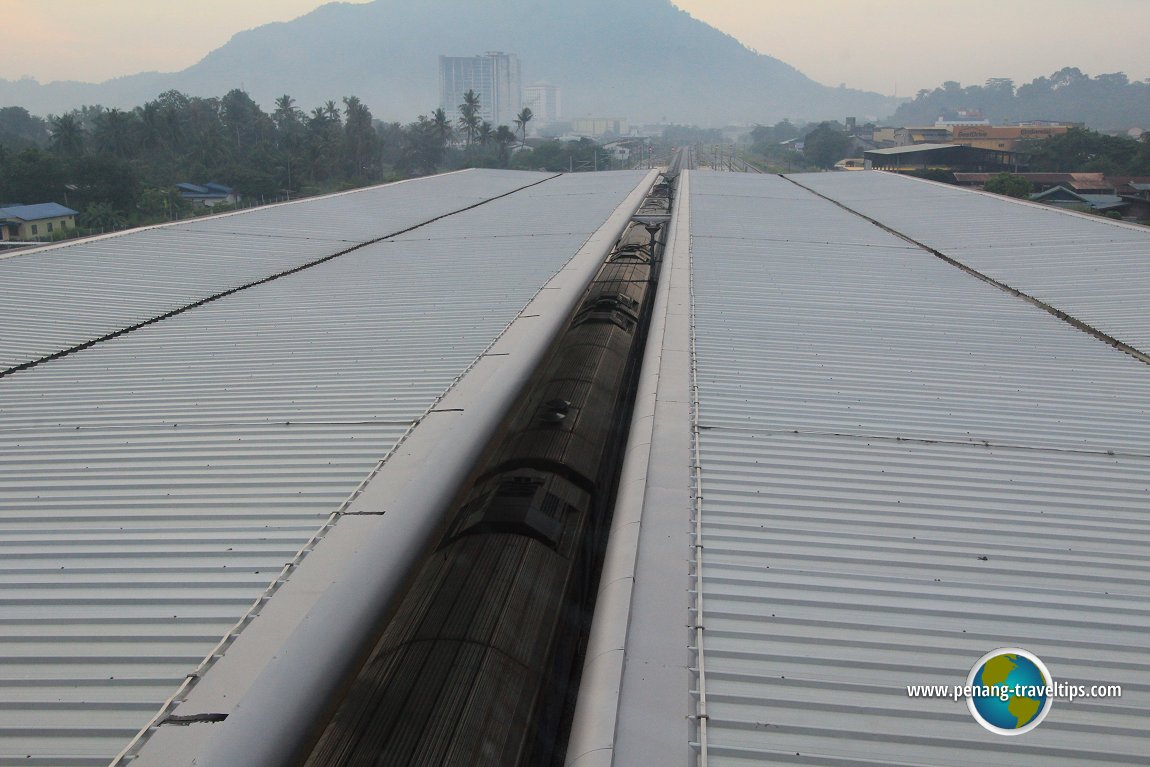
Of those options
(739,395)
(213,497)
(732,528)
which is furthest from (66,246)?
(732,528)

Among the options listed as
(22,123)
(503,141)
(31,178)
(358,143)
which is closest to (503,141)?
(503,141)

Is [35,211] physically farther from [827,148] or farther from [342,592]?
[827,148]

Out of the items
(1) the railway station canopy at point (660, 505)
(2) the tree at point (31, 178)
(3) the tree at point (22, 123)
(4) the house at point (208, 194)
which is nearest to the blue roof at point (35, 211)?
(2) the tree at point (31, 178)

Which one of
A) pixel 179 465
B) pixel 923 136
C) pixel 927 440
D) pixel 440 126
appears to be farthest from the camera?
pixel 923 136

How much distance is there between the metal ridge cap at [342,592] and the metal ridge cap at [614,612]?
1074 mm

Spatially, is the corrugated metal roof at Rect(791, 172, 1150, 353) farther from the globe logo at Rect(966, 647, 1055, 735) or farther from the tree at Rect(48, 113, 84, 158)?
the tree at Rect(48, 113, 84, 158)

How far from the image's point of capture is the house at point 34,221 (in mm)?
34031

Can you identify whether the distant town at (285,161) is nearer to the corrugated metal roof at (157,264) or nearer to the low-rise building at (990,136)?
the low-rise building at (990,136)

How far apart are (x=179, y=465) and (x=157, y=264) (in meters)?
7.72

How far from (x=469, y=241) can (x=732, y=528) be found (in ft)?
34.8

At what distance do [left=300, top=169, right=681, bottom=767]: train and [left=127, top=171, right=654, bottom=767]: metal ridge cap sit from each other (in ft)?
1.42

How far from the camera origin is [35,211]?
35.5 metres

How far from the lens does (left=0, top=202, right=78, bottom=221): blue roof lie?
3444cm

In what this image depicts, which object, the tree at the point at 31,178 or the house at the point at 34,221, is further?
the tree at the point at 31,178
